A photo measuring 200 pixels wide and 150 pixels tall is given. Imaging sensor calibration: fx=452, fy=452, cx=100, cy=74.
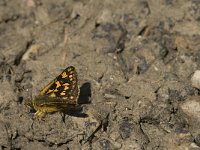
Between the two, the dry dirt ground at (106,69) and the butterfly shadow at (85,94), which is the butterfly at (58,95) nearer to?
the dry dirt ground at (106,69)

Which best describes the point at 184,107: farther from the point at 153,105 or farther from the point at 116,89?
the point at 116,89

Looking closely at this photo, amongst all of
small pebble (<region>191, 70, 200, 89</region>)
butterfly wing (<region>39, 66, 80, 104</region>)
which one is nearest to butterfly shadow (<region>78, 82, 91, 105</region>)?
butterfly wing (<region>39, 66, 80, 104</region>)

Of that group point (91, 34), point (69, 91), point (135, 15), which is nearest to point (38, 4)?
point (91, 34)

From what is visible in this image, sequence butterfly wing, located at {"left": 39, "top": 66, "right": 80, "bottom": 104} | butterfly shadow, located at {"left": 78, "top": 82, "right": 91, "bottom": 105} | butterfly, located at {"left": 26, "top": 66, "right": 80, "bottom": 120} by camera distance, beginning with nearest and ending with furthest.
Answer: butterfly, located at {"left": 26, "top": 66, "right": 80, "bottom": 120}
butterfly wing, located at {"left": 39, "top": 66, "right": 80, "bottom": 104}
butterfly shadow, located at {"left": 78, "top": 82, "right": 91, "bottom": 105}

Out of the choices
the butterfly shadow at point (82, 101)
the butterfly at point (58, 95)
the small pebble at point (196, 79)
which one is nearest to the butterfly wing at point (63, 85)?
the butterfly at point (58, 95)

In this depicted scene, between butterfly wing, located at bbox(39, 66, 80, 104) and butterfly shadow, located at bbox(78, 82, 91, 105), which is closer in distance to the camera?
butterfly wing, located at bbox(39, 66, 80, 104)

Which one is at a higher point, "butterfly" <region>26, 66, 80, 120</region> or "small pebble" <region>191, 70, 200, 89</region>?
"small pebble" <region>191, 70, 200, 89</region>

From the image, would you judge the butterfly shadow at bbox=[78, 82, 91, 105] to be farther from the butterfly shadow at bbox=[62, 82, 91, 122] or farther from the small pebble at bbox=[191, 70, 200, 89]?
the small pebble at bbox=[191, 70, 200, 89]

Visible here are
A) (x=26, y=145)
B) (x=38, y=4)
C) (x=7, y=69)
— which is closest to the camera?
(x=26, y=145)
